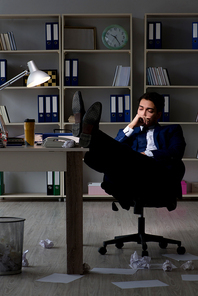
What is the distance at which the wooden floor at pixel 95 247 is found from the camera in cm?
168

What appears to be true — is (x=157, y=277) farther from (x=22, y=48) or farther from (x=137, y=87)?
(x=22, y=48)

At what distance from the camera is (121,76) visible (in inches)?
159

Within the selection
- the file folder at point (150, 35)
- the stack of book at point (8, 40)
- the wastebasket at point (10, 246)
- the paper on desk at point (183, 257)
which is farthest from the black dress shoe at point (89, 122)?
the stack of book at point (8, 40)

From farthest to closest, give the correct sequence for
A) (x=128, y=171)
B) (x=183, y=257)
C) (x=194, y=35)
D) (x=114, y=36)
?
1. (x=114, y=36)
2. (x=194, y=35)
3. (x=183, y=257)
4. (x=128, y=171)

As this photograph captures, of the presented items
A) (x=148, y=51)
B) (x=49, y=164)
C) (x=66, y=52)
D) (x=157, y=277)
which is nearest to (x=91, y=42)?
(x=66, y=52)

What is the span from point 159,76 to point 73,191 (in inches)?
101

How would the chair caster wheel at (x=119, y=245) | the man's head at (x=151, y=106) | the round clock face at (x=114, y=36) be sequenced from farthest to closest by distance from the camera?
the round clock face at (x=114, y=36), the man's head at (x=151, y=106), the chair caster wheel at (x=119, y=245)

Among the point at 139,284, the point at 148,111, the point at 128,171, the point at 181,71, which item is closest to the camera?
the point at 139,284

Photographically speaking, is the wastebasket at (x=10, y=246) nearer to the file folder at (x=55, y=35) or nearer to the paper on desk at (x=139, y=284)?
the paper on desk at (x=139, y=284)

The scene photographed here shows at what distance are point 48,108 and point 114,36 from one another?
45.7 inches

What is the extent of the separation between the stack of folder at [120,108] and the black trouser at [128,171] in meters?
1.96

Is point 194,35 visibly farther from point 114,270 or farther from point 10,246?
point 10,246

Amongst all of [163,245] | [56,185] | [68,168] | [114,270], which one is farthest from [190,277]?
[56,185]

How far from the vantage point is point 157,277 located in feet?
6.04
